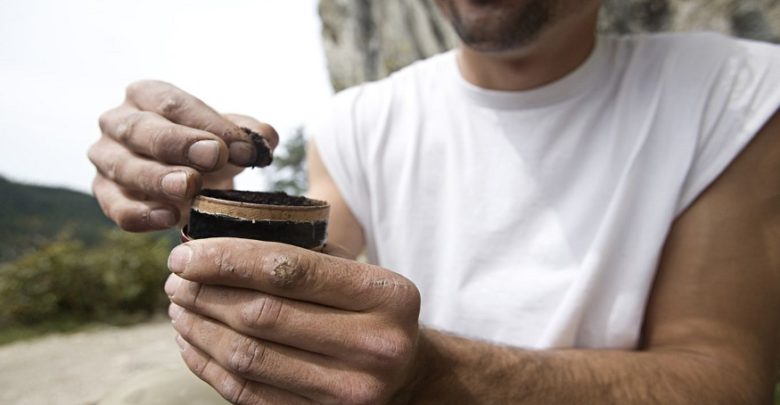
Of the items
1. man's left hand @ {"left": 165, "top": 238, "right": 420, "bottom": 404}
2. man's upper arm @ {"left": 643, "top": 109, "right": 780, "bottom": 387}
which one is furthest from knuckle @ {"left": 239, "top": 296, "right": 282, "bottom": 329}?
man's upper arm @ {"left": 643, "top": 109, "right": 780, "bottom": 387}

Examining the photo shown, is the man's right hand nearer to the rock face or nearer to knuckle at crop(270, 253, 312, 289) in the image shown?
knuckle at crop(270, 253, 312, 289)

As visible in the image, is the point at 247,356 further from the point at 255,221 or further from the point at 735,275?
the point at 735,275

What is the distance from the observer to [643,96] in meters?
2.08

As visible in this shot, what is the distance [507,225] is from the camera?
213 centimetres

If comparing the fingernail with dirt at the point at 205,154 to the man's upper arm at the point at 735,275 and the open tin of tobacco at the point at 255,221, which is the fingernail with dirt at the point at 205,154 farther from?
the man's upper arm at the point at 735,275

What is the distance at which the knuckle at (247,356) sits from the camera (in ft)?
3.53

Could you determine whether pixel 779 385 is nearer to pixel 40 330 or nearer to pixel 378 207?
pixel 378 207

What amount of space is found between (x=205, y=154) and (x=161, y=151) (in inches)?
5.6

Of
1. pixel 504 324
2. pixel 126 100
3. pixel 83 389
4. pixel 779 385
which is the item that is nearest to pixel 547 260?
pixel 504 324

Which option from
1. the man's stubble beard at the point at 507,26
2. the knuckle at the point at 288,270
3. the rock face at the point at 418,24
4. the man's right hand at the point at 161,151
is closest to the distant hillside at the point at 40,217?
the rock face at the point at 418,24

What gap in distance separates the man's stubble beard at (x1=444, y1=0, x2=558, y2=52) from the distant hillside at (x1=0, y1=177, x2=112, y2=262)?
9240 millimetres

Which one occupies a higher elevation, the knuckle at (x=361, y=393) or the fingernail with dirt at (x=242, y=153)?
the fingernail with dirt at (x=242, y=153)

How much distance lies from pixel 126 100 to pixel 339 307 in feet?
3.23

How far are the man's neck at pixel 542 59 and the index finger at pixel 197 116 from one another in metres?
1.15
